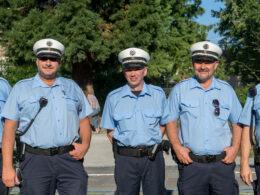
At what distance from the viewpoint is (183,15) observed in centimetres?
2466

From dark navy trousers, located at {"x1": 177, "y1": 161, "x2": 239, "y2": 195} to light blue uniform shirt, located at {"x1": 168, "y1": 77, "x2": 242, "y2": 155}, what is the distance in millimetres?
149

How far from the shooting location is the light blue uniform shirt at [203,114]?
4.05 m

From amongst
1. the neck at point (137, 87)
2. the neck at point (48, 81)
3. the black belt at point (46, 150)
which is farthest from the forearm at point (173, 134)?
the neck at point (48, 81)

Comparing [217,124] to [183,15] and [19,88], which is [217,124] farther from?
[183,15]

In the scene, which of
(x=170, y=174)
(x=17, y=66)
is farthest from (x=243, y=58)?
(x=170, y=174)

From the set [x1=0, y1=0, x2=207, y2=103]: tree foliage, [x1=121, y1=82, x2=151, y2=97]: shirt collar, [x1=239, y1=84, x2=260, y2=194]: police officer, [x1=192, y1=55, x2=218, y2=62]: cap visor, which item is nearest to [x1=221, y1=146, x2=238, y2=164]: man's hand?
[x1=239, y1=84, x2=260, y2=194]: police officer

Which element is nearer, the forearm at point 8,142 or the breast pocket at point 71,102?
the forearm at point 8,142

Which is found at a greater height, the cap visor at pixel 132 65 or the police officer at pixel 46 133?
the cap visor at pixel 132 65

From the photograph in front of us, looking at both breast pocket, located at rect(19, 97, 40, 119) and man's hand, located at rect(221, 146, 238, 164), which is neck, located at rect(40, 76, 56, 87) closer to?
breast pocket, located at rect(19, 97, 40, 119)

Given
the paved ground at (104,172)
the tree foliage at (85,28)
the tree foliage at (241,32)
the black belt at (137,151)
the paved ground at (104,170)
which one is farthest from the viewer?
the tree foliage at (241,32)

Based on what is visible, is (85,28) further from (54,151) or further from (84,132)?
(54,151)

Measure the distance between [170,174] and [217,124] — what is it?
4093 millimetres

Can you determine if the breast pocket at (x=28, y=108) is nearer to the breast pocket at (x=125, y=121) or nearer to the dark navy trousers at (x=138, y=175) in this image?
A: the breast pocket at (x=125, y=121)

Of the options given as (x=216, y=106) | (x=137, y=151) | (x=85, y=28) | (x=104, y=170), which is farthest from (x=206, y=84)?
(x=85, y=28)
